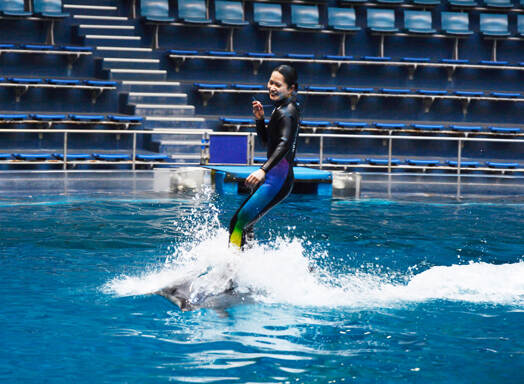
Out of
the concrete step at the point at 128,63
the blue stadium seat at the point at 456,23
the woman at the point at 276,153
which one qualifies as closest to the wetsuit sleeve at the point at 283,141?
the woman at the point at 276,153

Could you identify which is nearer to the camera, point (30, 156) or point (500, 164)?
point (30, 156)

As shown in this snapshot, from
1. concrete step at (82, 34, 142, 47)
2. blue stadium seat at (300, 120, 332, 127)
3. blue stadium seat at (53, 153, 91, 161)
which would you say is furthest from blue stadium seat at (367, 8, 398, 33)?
blue stadium seat at (53, 153, 91, 161)

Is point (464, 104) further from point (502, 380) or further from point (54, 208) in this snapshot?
point (502, 380)

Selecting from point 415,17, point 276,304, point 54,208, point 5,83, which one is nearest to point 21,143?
point 5,83

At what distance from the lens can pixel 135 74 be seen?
54.7ft

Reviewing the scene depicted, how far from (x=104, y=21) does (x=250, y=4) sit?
369 cm

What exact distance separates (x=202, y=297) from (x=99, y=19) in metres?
14.0

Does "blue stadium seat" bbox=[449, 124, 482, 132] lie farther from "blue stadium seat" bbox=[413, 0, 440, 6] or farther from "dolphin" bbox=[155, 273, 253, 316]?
"dolphin" bbox=[155, 273, 253, 316]

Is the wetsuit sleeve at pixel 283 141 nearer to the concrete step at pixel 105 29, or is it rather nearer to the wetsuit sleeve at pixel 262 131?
the wetsuit sleeve at pixel 262 131

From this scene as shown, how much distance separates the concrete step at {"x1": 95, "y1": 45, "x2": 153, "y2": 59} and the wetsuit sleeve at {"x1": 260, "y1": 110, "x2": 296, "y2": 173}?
12.9 m

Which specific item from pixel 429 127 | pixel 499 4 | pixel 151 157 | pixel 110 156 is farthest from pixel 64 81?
A: pixel 499 4

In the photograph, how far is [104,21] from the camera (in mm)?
17656

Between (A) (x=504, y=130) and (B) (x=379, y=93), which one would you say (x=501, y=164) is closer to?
(A) (x=504, y=130)

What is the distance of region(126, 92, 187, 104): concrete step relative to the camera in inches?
629
